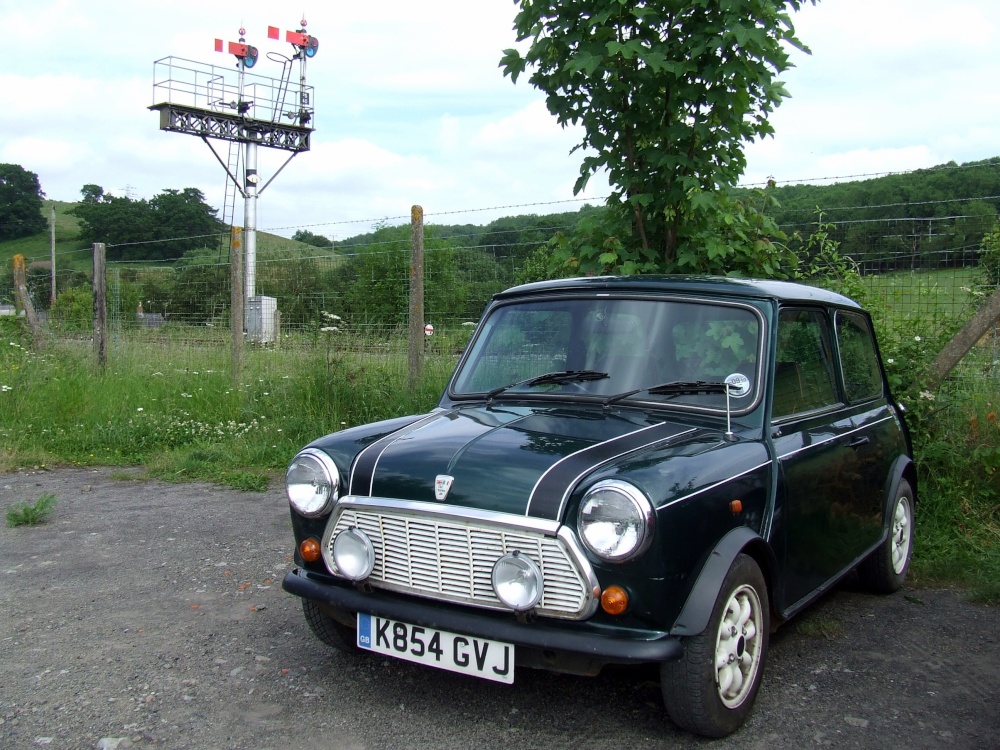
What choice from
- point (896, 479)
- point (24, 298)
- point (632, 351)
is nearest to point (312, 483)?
point (632, 351)

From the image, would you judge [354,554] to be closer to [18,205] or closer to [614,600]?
[614,600]

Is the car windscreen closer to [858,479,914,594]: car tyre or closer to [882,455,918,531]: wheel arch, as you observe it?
[882,455,918,531]: wheel arch

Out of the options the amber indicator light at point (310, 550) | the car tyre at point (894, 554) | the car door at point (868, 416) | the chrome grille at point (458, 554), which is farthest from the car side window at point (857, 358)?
the amber indicator light at point (310, 550)

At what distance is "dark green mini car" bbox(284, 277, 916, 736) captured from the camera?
304cm

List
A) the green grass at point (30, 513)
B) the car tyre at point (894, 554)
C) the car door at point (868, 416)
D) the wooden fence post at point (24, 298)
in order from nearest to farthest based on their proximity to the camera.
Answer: the car door at point (868, 416) → the car tyre at point (894, 554) → the green grass at point (30, 513) → the wooden fence post at point (24, 298)

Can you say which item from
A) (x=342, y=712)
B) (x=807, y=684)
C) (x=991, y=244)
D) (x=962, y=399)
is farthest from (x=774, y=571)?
(x=991, y=244)

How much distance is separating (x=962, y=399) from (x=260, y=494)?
17.2 ft

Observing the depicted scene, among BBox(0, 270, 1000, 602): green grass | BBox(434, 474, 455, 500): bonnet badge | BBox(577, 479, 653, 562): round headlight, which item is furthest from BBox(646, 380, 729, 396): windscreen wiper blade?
BBox(0, 270, 1000, 602): green grass

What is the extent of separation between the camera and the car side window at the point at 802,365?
13.1ft

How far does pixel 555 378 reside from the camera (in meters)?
4.14

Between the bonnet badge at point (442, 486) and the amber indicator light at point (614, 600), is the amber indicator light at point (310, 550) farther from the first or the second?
the amber indicator light at point (614, 600)

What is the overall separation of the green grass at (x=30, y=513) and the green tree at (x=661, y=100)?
→ 419 centimetres

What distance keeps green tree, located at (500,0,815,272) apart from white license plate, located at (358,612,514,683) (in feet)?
11.1

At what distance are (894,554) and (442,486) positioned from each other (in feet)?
9.95
